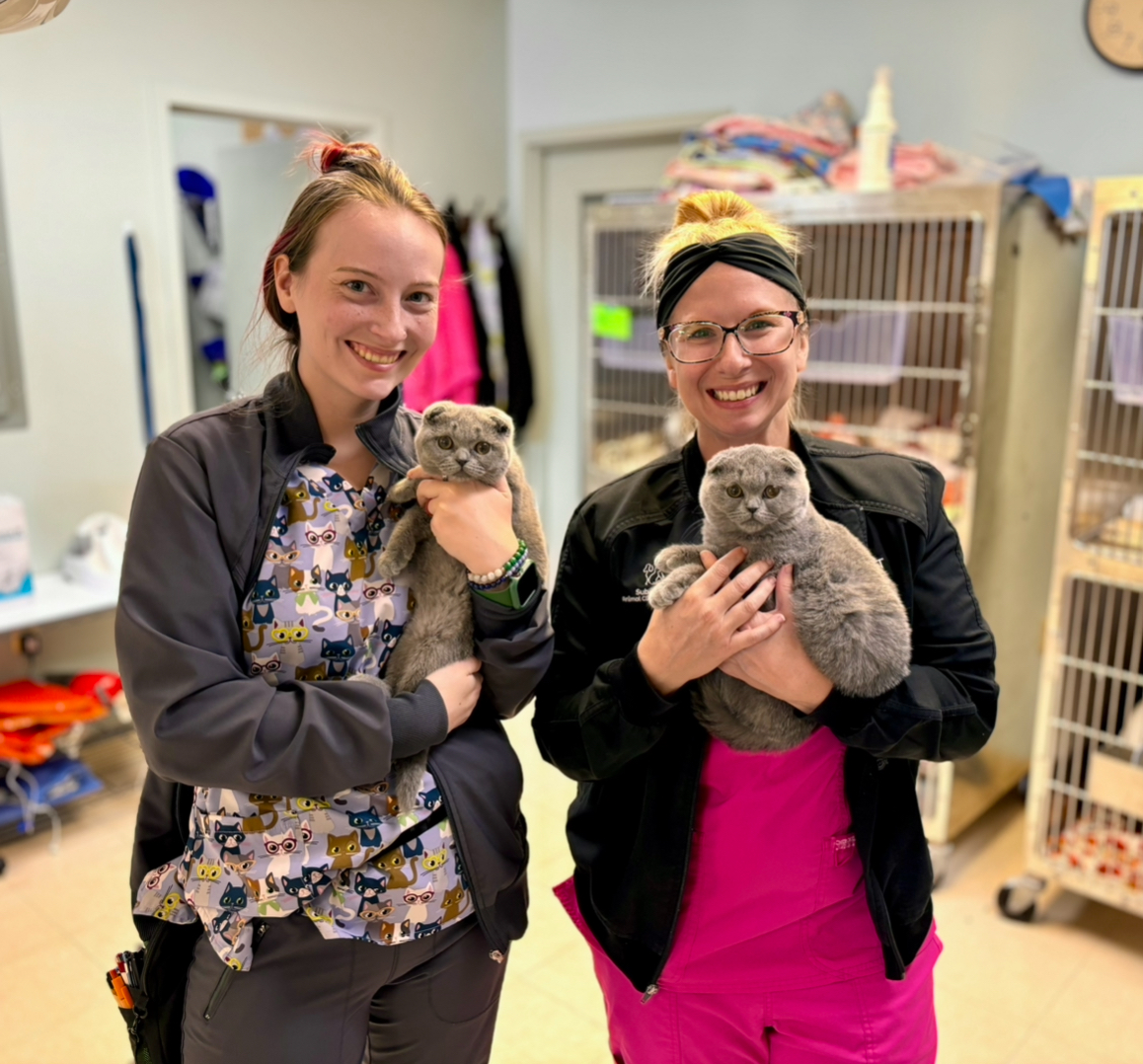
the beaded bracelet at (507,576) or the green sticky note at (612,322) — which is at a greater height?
the green sticky note at (612,322)

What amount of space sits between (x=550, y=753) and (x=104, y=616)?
105 inches

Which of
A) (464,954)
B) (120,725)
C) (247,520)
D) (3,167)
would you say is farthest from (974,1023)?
(3,167)

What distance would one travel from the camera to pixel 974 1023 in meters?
2.10

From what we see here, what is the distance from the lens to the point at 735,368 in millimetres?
1092

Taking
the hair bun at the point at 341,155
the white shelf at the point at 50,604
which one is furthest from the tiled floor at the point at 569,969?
the hair bun at the point at 341,155

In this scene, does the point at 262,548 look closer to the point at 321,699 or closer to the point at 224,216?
A: the point at 321,699

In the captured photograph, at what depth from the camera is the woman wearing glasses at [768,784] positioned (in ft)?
3.62

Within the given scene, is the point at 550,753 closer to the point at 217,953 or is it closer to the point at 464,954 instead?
the point at 464,954

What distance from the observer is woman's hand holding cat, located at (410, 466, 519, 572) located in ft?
3.66

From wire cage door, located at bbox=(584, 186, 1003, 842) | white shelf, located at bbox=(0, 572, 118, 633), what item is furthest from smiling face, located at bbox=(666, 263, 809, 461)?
white shelf, located at bbox=(0, 572, 118, 633)

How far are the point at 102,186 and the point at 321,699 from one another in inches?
108

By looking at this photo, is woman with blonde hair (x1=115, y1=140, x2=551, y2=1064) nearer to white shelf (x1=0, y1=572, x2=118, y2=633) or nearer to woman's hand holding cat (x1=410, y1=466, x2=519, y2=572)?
woman's hand holding cat (x1=410, y1=466, x2=519, y2=572)

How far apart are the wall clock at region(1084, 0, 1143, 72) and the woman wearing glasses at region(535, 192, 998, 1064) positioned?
6.62 feet

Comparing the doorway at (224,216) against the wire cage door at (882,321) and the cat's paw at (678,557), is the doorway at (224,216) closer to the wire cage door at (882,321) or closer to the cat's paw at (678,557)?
the wire cage door at (882,321)
